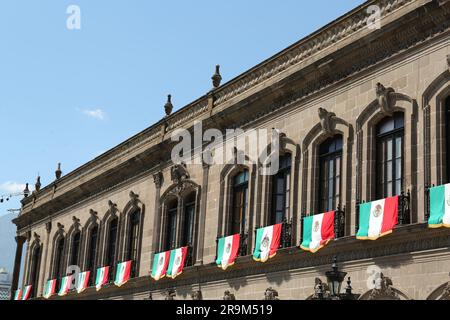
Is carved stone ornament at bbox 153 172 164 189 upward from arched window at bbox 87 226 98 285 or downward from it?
upward

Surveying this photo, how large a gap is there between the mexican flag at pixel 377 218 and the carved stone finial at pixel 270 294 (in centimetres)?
417

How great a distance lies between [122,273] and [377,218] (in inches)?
606

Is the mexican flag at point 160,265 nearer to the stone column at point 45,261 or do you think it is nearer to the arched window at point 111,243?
the arched window at point 111,243

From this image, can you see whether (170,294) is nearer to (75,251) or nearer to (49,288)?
(75,251)

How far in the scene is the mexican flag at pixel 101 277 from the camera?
33281mm

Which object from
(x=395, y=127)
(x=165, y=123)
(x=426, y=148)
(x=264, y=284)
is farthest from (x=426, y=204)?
(x=165, y=123)

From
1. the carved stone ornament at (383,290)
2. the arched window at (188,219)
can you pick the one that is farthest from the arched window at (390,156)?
the arched window at (188,219)

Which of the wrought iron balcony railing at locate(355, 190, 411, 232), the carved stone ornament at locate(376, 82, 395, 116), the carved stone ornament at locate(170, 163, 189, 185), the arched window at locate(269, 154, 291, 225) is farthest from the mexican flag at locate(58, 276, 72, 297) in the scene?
the wrought iron balcony railing at locate(355, 190, 411, 232)

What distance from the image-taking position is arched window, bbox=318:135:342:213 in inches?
843

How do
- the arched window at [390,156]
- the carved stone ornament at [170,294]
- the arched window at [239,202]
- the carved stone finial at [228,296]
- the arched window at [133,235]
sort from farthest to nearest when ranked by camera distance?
the arched window at [133,235] < the carved stone ornament at [170,294] < the arched window at [239,202] < the carved stone finial at [228,296] < the arched window at [390,156]

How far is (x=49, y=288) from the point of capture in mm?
39688

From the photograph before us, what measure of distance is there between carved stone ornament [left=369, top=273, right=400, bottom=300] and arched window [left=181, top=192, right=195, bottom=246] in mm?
10693

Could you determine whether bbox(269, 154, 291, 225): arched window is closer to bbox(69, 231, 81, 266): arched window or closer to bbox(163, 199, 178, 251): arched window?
bbox(163, 199, 178, 251): arched window
